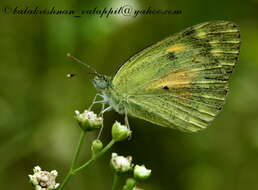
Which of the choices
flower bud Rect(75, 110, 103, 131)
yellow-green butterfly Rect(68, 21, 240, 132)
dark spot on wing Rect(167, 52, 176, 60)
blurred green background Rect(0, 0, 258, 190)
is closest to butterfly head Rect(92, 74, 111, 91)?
yellow-green butterfly Rect(68, 21, 240, 132)

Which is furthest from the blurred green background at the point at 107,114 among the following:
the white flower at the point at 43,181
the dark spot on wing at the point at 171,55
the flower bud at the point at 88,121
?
the white flower at the point at 43,181

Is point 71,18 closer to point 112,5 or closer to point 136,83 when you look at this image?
point 112,5

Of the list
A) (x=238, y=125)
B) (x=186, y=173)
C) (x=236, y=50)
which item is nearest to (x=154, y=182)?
(x=186, y=173)

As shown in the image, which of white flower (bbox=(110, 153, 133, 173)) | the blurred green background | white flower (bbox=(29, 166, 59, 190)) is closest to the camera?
white flower (bbox=(29, 166, 59, 190))

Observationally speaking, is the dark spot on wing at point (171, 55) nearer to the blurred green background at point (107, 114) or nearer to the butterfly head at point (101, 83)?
the butterfly head at point (101, 83)

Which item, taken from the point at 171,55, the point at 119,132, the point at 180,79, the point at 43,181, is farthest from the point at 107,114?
the point at 43,181

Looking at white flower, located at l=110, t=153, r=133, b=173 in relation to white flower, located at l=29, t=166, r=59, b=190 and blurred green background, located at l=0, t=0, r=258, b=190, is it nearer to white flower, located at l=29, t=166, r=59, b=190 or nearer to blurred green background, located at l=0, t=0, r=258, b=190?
white flower, located at l=29, t=166, r=59, b=190
